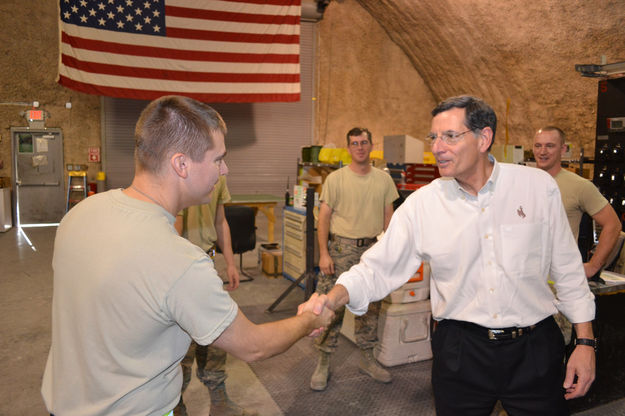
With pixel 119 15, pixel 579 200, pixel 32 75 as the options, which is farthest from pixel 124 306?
pixel 32 75

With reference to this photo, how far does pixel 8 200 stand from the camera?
977cm

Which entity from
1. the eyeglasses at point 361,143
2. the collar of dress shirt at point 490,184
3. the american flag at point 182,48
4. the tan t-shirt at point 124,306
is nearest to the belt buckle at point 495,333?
the collar of dress shirt at point 490,184

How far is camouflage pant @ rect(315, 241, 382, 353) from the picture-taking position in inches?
133

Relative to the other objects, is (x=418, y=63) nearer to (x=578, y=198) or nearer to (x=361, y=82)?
(x=361, y=82)

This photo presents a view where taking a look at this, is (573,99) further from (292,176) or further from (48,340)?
(48,340)

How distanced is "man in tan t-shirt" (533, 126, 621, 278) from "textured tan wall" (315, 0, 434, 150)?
902cm

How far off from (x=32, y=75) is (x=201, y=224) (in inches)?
366

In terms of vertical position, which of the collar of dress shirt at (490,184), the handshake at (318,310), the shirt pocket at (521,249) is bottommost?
the handshake at (318,310)

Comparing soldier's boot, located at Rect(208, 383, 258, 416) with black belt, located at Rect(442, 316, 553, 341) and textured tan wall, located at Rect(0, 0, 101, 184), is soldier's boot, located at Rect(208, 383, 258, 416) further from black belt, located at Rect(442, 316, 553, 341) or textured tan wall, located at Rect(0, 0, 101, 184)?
textured tan wall, located at Rect(0, 0, 101, 184)

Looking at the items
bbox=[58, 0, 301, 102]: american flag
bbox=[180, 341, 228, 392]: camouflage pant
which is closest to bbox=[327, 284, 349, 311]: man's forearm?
bbox=[180, 341, 228, 392]: camouflage pant

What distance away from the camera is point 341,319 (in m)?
3.45

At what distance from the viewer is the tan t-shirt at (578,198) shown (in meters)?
3.08

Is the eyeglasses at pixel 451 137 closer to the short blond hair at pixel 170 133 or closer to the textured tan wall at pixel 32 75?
the short blond hair at pixel 170 133

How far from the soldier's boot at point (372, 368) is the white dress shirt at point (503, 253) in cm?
174
